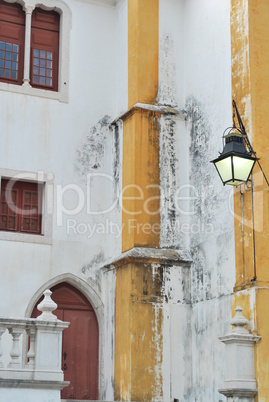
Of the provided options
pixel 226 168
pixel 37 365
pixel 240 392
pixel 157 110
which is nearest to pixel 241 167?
pixel 226 168

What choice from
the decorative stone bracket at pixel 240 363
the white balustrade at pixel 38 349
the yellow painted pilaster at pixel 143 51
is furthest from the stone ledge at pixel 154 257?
the white balustrade at pixel 38 349

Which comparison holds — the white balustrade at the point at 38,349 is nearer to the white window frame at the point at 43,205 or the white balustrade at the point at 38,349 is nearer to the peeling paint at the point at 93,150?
the white window frame at the point at 43,205

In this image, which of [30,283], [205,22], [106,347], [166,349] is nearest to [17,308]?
[30,283]

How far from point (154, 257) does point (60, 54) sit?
17.2 feet

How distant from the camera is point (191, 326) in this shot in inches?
639

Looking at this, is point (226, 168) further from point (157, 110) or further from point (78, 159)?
point (78, 159)

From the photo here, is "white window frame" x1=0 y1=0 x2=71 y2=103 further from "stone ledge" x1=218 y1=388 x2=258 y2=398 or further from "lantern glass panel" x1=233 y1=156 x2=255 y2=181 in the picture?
"stone ledge" x1=218 y1=388 x2=258 y2=398

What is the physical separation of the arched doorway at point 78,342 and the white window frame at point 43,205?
43.7 inches

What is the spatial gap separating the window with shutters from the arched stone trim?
3.65ft

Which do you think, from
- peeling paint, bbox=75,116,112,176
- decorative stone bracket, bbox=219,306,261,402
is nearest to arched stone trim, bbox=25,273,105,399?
peeling paint, bbox=75,116,112,176

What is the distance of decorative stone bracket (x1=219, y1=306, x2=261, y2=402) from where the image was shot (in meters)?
13.4

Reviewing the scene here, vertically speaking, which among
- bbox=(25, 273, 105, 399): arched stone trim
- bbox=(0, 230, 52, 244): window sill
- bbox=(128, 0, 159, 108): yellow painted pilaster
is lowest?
bbox=(25, 273, 105, 399): arched stone trim

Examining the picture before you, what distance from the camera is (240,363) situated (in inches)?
532

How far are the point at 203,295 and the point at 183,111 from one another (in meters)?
4.11
